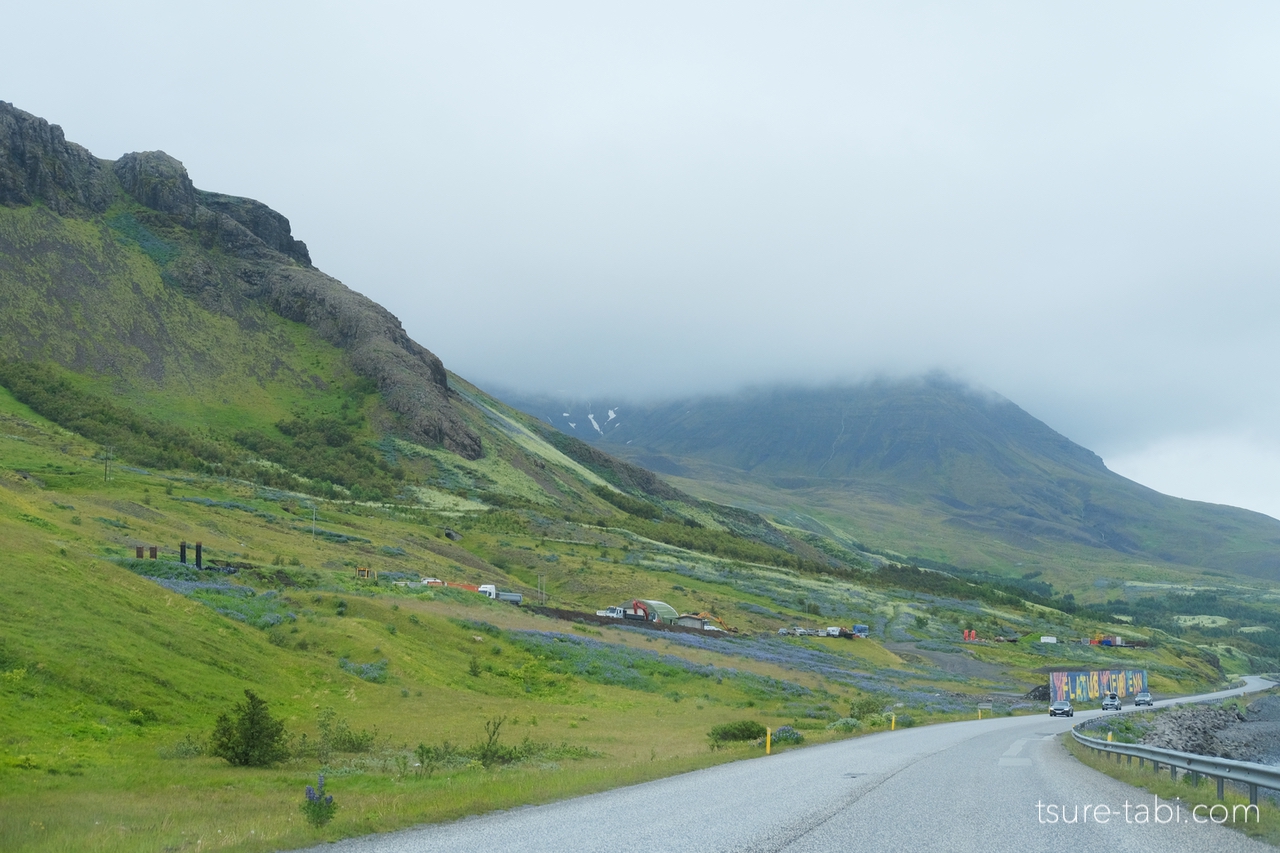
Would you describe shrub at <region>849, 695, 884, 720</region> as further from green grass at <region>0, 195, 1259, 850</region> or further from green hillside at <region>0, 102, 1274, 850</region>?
green grass at <region>0, 195, 1259, 850</region>

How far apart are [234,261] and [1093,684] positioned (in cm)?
14943

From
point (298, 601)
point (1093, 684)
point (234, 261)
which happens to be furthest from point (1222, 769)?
point (234, 261)

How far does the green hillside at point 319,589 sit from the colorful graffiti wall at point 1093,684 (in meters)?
4.30

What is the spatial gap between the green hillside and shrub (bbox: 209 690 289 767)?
0.44 metres

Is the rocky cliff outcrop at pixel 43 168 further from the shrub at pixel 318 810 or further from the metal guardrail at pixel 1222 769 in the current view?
the metal guardrail at pixel 1222 769

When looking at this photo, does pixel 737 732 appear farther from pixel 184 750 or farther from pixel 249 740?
pixel 184 750

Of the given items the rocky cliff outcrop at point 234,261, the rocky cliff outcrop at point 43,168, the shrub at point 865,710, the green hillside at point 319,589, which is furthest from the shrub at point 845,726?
the rocky cliff outcrop at point 43,168

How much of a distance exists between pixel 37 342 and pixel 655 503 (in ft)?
374

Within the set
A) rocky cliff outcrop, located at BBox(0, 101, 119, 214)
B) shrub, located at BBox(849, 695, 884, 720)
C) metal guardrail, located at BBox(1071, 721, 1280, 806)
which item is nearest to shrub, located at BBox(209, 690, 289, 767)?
metal guardrail, located at BBox(1071, 721, 1280, 806)

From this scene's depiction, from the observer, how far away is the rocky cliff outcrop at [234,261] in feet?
447

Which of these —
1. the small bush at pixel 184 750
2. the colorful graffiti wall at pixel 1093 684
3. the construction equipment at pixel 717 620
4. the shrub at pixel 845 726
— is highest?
the small bush at pixel 184 750

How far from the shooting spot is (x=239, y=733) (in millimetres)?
19406

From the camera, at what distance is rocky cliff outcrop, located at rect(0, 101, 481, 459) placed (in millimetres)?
136125

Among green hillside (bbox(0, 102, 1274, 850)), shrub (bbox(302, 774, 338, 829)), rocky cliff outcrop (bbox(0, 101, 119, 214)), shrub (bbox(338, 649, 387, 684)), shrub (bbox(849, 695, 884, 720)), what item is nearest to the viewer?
shrub (bbox(302, 774, 338, 829))
